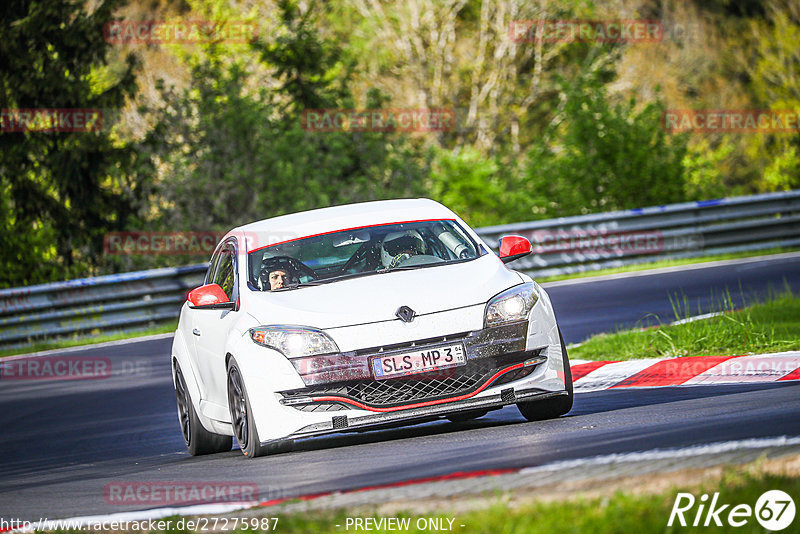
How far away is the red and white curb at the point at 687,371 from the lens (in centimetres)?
909

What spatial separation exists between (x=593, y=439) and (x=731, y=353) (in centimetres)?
366

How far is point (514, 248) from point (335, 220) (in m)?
1.28

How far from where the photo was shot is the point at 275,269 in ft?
27.4

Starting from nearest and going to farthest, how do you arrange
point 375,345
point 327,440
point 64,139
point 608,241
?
point 375,345 < point 327,440 < point 608,241 < point 64,139

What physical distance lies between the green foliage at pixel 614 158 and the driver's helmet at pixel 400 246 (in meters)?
17.9

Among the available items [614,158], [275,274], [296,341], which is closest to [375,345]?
[296,341]

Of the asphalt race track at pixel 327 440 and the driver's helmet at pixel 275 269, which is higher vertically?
the driver's helmet at pixel 275 269

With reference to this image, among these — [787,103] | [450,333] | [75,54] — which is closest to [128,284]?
[75,54]

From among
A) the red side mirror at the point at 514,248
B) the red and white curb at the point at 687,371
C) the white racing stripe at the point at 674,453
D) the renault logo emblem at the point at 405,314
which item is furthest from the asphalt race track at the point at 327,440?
the red side mirror at the point at 514,248

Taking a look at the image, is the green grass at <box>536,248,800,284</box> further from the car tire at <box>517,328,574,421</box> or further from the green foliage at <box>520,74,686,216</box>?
the car tire at <box>517,328,574,421</box>

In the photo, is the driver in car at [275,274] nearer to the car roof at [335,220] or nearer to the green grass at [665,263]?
the car roof at [335,220]

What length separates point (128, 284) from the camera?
19.1m

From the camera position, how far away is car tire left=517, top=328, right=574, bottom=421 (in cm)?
789

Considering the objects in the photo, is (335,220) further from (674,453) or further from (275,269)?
(674,453)
